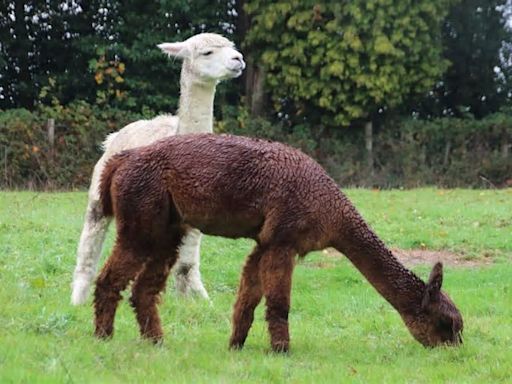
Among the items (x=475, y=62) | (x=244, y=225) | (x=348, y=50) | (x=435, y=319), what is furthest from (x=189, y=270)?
(x=475, y=62)

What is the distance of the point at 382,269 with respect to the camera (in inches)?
257

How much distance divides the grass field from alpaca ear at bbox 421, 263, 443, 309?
36cm

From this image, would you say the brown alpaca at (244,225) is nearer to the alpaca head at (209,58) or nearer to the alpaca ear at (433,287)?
the alpaca ear at (433,287)

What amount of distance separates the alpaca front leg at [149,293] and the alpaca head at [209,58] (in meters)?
2.75

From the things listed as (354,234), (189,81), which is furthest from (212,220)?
(189,81)

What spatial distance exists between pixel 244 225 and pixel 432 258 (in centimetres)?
626

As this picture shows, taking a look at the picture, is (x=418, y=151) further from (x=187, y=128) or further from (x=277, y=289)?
(x=277, y=289)

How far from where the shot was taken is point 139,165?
624cm

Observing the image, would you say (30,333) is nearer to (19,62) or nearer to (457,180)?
(457,180)

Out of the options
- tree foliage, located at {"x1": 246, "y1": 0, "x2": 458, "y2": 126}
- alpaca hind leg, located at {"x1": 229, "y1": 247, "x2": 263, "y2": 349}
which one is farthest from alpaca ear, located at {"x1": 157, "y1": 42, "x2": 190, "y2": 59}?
tree foliage, located at {"x1": 246, "y1": 0, "x2": 458, "y2": 126}

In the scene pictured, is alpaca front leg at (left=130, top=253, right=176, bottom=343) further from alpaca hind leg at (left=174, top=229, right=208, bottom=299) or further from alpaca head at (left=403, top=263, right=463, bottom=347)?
alpaca hind leg at (left=174, top=229, right=208, bottom=299)

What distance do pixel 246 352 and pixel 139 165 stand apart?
1.48 m

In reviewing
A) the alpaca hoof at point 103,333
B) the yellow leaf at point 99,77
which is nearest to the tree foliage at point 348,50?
the yellow leaf at point 99,77

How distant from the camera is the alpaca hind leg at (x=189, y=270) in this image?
28.0ft
